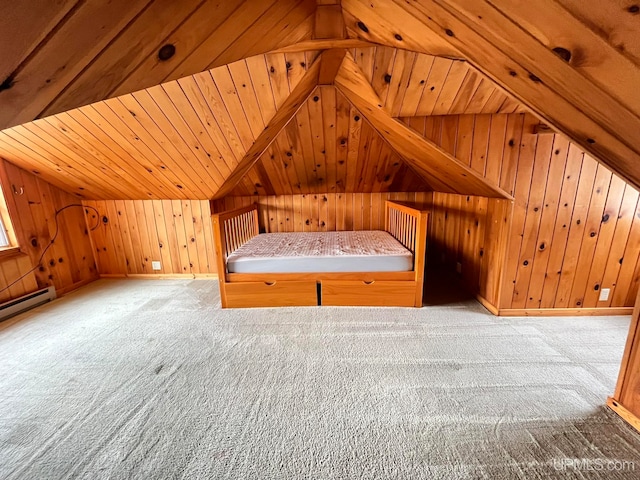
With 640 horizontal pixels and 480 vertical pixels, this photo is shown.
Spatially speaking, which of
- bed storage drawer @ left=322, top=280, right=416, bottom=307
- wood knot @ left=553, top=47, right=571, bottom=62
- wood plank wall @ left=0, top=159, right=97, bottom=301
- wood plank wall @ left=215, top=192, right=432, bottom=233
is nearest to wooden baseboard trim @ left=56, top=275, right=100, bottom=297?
wood plank wall @ left=0, top=159, right=97, bottom=301

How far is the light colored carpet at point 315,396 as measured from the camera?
46.1 inches

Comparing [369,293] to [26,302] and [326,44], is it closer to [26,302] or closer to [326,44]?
[326,44]

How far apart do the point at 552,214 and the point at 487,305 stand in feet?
2.93

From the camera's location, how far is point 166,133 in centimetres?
215

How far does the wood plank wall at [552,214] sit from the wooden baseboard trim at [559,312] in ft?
0.08

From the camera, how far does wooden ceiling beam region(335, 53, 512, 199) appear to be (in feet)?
6.30

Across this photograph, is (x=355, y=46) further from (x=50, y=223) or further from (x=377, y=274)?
(x=50, y=223)

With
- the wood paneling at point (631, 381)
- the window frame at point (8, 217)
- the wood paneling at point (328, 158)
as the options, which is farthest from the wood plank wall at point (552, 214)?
the window frame at point (8, 217)

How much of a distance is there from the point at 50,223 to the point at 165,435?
9.66 ft

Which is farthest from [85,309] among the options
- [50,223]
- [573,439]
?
[573,439]

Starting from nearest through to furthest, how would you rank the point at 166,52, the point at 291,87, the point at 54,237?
the point at 166,52 → the point at 291,87 → the point at 54,237

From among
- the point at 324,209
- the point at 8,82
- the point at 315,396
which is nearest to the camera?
the point at 8,82

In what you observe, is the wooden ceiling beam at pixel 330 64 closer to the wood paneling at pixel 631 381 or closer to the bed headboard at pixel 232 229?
the bed headboard at pixel 232 229

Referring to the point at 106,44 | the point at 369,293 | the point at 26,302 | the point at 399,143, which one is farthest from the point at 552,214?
the point at 26,302
